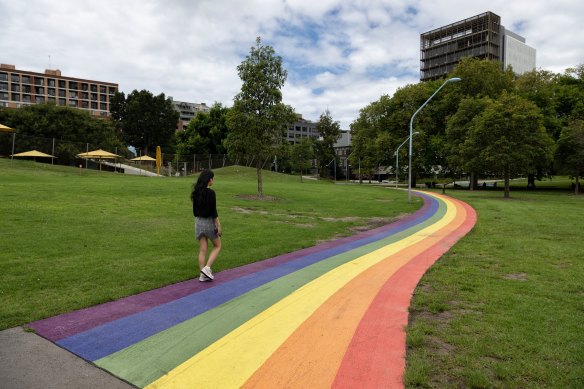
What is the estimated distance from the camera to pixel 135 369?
3549mm

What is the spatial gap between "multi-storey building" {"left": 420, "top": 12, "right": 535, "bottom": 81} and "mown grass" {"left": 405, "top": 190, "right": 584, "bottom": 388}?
301 ft

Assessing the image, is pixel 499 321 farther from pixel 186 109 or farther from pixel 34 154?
pixel 186 109

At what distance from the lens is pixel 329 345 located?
4133 millimetres

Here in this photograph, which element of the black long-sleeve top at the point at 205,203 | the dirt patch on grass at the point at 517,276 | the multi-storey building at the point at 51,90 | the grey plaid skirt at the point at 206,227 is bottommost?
the dirt patch on grass at the point at 517,276

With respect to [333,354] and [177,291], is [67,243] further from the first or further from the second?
[333,354]

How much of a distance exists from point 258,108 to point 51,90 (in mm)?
109978

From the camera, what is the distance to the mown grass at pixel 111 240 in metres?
5.68

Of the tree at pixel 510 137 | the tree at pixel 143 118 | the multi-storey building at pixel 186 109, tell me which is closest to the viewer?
the tree at pixel 510 137

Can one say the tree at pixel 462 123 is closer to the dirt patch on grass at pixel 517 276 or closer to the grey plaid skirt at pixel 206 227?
the dirt patch on grass at pixel 517 276

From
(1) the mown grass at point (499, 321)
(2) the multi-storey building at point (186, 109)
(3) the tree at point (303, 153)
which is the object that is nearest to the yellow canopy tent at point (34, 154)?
(1) the mown grass at point (499, 321)

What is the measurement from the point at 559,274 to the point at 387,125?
51.2 meters

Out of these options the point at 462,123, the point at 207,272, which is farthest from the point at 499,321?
the point at 462,123

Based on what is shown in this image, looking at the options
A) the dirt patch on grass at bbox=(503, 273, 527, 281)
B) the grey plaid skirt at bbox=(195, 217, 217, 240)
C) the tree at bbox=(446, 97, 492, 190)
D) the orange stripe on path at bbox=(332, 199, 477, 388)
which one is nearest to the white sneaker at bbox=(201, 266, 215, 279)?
the grey plaid skirt at bbox=(195, 217, 217, 240)

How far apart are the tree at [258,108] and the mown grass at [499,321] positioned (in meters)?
14.4
